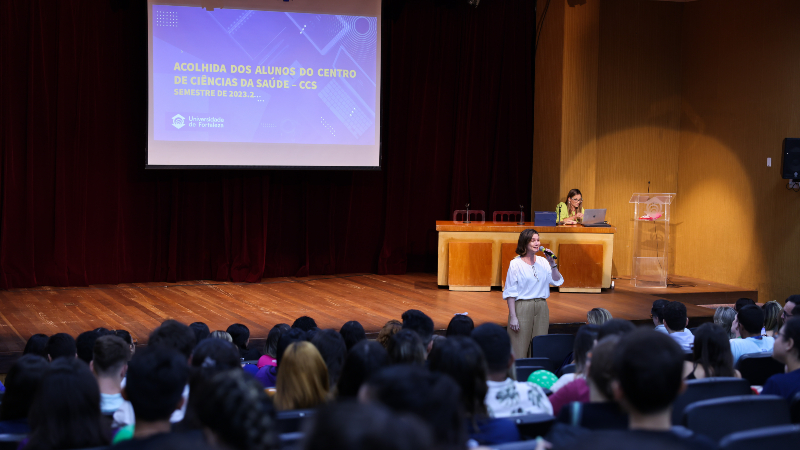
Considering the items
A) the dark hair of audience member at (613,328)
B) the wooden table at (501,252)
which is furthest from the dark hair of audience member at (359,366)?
the wooden table at (501,252)

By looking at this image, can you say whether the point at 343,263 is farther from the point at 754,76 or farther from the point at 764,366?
the point at 764,366

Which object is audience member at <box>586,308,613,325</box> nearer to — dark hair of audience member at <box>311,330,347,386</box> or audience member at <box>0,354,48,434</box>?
dark hair of audience member at <box>311,330,347,386</box>

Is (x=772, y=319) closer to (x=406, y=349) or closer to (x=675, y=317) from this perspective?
(x=675, y=317)

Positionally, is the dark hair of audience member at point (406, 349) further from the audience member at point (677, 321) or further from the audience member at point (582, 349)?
the audience member at point (677, 321)

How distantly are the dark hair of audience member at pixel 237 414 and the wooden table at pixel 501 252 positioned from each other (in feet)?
22.2

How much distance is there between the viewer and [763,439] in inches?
78.4

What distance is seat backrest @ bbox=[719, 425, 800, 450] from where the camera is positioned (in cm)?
196

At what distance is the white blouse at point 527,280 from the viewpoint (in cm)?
500

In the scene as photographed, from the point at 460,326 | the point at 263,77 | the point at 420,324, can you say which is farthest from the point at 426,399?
the point at 263,77

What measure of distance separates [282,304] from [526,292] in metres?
3.22

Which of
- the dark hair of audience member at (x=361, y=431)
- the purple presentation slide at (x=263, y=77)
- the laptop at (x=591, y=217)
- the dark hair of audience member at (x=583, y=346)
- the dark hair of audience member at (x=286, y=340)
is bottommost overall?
the dark hair of audience member at (x=286, y=340)

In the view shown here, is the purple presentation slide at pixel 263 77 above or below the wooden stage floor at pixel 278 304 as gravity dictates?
above

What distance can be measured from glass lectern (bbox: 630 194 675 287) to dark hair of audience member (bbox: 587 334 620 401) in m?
6.93

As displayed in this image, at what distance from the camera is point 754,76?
28.9ft
